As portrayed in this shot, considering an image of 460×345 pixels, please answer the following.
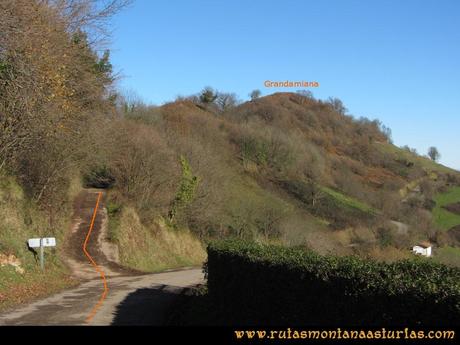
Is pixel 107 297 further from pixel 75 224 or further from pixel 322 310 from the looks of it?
pixel 75 224

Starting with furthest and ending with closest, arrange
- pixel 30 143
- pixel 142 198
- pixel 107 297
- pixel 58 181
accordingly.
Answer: pixel 142 198
pixel 58 181
pixel 30 143
pixel 107 297

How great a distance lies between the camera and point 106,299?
16.5m

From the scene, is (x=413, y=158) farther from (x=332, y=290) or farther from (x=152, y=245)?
(x=332, y=290)

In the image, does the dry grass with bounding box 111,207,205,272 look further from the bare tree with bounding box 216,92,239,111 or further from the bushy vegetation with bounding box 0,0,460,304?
the bare tree with bounding box 216,92,239,111

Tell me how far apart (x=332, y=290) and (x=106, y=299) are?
10.3 metres

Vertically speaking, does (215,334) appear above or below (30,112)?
below

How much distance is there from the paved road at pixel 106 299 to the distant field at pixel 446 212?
6308 cm

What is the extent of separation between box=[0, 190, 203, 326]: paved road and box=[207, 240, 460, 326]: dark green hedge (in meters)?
2.90

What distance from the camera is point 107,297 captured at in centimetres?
1692

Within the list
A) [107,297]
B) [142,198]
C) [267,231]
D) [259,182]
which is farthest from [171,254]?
[259,182]

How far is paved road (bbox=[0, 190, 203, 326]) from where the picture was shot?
13.0 metres

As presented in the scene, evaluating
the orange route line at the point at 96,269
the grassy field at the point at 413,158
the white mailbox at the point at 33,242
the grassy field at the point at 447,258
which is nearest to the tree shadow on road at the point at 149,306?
the orange route line at the point at 96,269

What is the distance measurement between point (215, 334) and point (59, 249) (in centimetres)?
1959

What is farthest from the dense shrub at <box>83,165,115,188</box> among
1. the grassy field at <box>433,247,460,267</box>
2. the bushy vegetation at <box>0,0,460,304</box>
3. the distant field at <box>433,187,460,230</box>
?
the distant field at <box>433,187,460,230</box>
